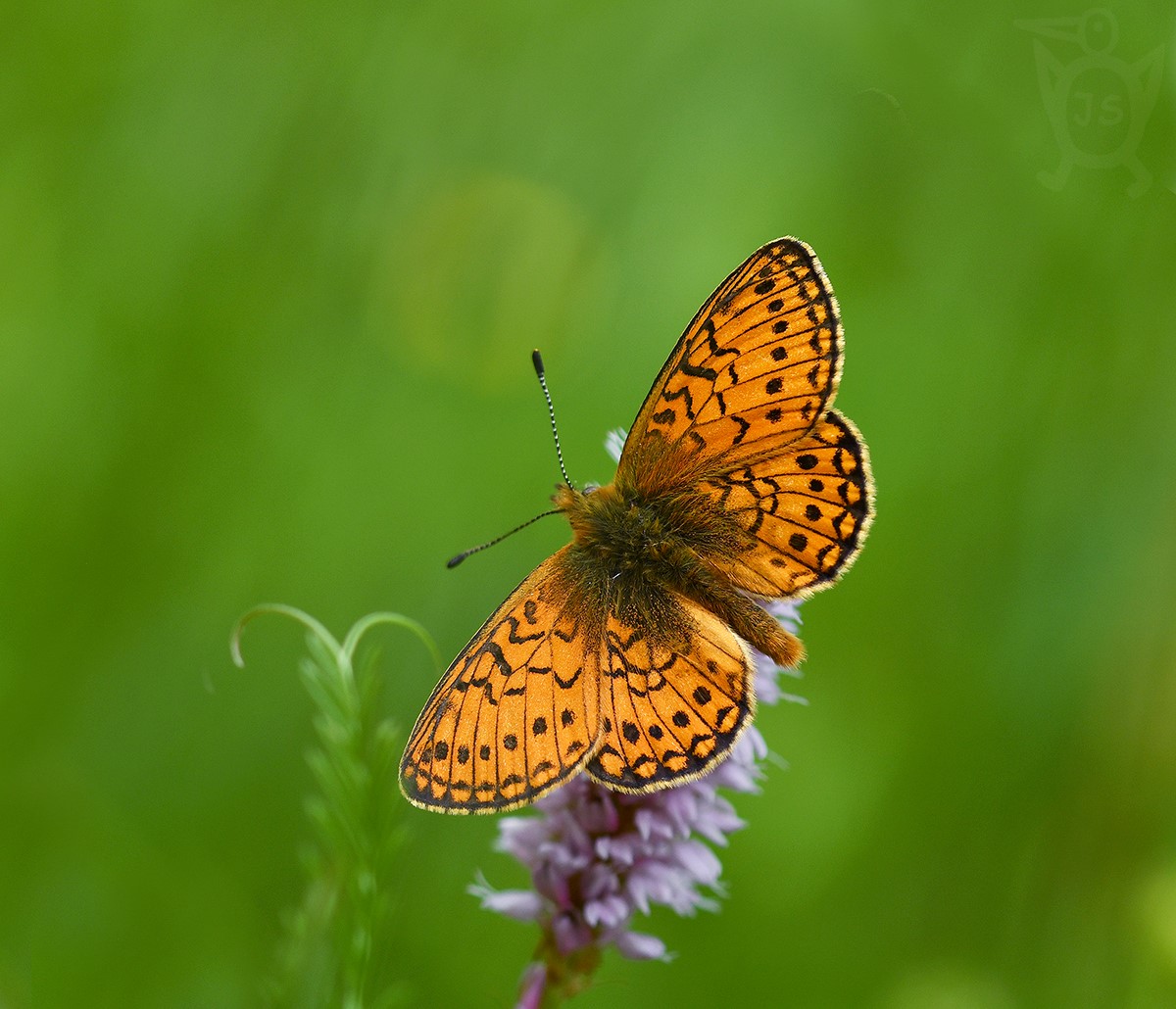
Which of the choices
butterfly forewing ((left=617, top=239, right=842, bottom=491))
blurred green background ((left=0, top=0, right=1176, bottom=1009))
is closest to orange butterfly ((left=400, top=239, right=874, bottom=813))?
butterfly forewing ((left=617, top=239, right=842, bottom=491))

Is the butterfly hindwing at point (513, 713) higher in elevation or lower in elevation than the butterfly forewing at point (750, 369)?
lower

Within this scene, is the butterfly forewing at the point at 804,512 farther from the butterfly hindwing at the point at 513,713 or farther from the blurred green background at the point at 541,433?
the blurred green background at the point at 541,433

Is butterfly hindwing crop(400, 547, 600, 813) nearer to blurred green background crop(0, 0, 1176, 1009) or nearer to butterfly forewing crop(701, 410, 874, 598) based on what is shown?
butterfly forewing crop(701, 410, 874, 598)

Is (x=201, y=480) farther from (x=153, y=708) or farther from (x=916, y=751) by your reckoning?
(x=916, y=751)

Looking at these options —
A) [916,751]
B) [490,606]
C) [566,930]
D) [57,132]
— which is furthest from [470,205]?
[566,930]

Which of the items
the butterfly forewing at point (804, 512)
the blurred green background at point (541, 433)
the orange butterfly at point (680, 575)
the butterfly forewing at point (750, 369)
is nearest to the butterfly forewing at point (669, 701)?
the orange butterfly at point (680, 575)

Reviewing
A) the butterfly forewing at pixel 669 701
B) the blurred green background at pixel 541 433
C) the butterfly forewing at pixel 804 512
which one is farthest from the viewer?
the blurred green background at pixel 541 433
